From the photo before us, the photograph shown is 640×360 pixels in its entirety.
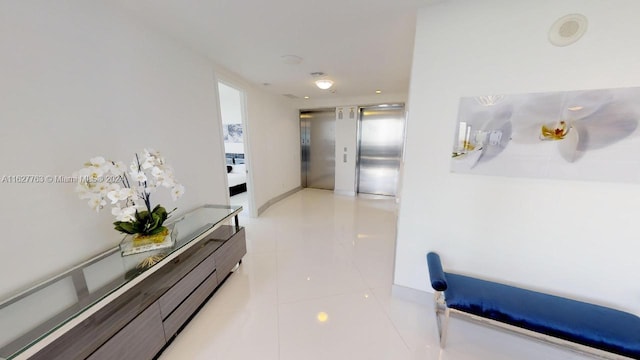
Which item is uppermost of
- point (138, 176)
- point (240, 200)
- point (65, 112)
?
point (65, 112)

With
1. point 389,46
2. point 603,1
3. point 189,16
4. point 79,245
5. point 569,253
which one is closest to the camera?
point 603,1

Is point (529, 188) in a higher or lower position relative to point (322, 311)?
higher

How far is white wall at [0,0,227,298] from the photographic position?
112cm

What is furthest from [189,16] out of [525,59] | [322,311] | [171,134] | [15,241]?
[322,311]

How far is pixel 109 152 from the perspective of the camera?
158 cm

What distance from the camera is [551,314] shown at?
1.34 metres

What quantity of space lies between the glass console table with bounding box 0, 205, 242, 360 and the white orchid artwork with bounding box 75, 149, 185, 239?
227 mm

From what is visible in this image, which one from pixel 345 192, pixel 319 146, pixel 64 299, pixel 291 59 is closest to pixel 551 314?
pixel 64 299

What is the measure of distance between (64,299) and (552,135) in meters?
3.22

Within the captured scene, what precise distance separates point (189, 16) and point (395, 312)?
120 inches

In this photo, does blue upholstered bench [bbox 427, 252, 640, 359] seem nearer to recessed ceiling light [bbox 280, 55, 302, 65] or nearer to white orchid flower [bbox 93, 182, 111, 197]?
white orchid flower [bbox 93, 182, 111, 197]

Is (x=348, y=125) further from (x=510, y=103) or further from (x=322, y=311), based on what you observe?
(x=322, y=311)

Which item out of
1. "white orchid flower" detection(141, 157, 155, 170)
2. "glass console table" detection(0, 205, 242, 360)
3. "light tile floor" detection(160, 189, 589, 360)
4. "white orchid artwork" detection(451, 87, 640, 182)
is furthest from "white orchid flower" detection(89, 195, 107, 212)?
"white orchid artwork" detection(451, 87, 640, 182)

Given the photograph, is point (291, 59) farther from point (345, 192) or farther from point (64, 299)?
point (345, 192)
